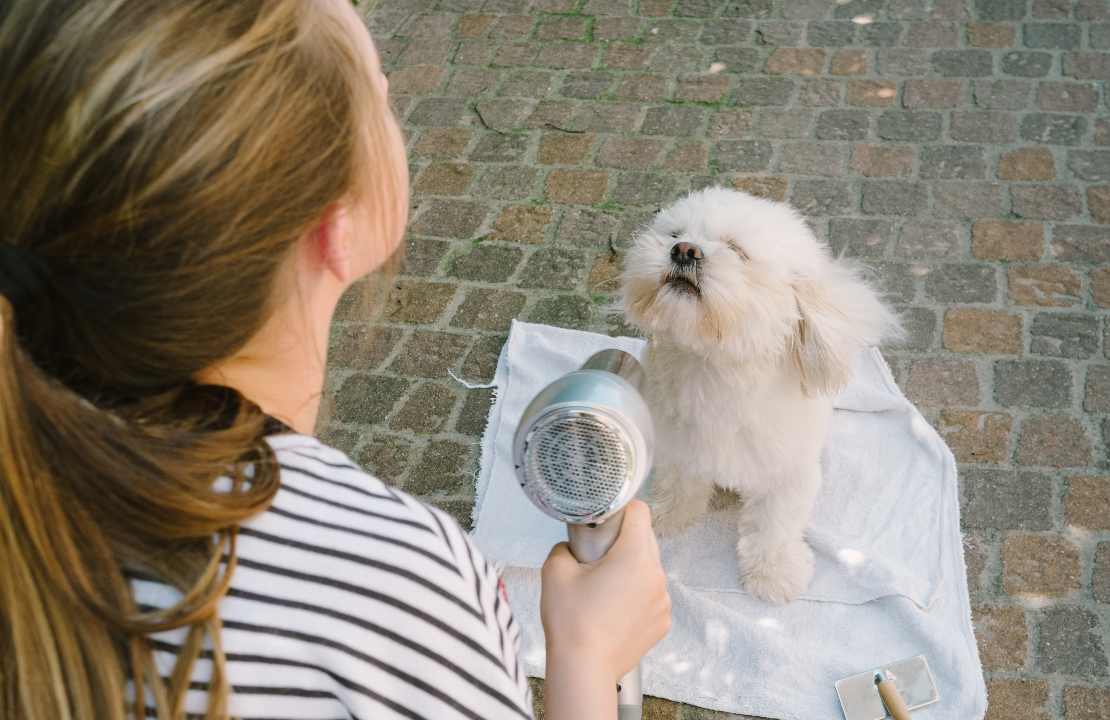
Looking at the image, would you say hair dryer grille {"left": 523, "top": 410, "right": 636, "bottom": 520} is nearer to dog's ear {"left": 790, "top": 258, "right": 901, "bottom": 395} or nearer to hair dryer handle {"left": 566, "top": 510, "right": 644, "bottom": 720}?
hair dryer handle {"left": 566, "top": 510, "right": 644, "bottom": 720}

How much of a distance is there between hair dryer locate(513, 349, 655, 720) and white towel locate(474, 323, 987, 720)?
5.06ft

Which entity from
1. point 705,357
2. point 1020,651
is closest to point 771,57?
point 705,357

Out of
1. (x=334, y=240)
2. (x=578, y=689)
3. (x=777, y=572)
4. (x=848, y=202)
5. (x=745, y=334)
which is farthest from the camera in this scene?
(x=848, y=202)

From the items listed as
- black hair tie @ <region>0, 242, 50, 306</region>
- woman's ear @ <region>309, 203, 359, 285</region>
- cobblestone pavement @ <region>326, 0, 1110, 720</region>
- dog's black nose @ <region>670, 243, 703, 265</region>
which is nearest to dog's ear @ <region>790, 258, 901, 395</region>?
dog's black nose @ <region>670, 243, 703, 265</region>

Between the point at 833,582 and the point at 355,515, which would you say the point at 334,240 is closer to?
the point at 355,515

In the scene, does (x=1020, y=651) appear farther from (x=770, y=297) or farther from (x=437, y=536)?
(x=437, y=536)

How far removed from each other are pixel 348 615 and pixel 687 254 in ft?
5.05

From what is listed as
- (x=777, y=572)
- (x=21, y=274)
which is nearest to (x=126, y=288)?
(x=21, y=274)

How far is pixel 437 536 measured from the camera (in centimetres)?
114

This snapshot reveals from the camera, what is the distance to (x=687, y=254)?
7.87ft

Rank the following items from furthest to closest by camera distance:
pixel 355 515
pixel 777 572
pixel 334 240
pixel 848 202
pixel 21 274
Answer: pixel 848 202, pixel 777 572, pixel 334 240, pixel 355 515, pixel 21 274

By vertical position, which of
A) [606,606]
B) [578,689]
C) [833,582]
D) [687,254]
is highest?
[687,254]

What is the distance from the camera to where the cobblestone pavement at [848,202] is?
10.0 feet

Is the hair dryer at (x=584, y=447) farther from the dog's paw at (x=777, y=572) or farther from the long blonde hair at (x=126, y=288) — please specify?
the dog's paw at (x=777, y=572)
